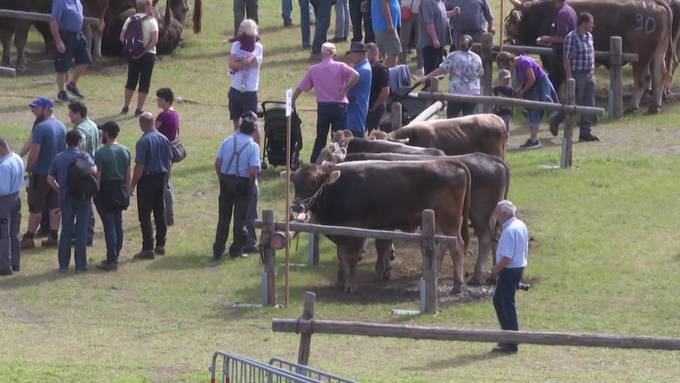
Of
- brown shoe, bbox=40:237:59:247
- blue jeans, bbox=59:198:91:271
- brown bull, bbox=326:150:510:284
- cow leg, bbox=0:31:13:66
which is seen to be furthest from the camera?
cow leg, bbox=0:31:13:66

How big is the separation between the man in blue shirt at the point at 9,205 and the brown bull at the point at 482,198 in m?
4.42

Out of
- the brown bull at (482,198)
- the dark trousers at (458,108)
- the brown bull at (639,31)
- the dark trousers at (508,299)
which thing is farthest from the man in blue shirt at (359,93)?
the dark trousers at (508,299)

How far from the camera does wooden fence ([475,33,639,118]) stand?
26016 mm

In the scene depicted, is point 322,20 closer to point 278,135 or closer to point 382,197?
point 278,135

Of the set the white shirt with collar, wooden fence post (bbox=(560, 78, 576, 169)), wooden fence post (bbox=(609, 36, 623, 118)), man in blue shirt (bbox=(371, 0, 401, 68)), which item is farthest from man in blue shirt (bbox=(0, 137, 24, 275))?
wooden fence post (bbox=(609, 36, 623, 118))

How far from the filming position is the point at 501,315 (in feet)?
50.9

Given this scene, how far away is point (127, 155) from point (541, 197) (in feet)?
20.8

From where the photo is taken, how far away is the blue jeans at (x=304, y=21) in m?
30.6

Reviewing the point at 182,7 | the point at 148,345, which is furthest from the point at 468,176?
the point at 182,7

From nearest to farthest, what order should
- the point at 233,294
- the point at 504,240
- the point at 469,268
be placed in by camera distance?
the point at 504,240 < the point at 233,294 < the point at 469,268

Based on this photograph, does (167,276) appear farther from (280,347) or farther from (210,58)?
(210,58)

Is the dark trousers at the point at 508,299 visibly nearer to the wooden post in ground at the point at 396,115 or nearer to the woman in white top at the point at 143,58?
the wooden post in ground at the point at 396,115

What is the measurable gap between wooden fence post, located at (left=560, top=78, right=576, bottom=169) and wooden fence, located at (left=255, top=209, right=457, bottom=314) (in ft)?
22.4

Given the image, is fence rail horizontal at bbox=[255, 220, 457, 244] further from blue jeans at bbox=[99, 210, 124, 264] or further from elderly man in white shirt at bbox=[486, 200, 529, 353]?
blue jeans at bbox=[99, 210, 124, 264]
